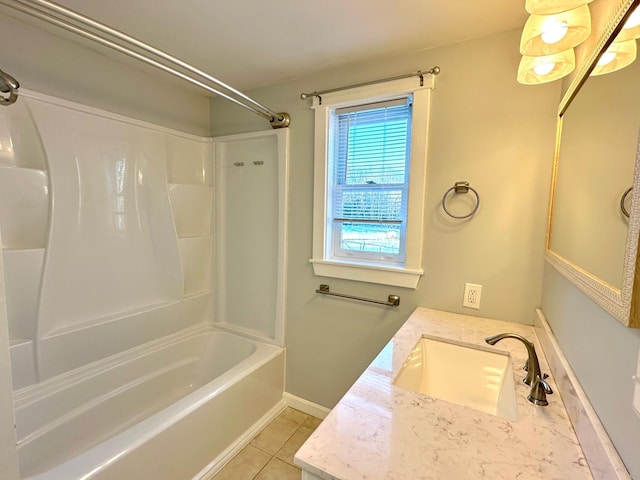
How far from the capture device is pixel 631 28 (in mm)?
635

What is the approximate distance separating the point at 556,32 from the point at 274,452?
2359 mm

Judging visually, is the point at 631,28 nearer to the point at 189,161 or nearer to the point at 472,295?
the point at 472,295

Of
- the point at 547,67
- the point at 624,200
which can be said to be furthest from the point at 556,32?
the point at 624,200

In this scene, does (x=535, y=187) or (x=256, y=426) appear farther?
(x=256, y=426)

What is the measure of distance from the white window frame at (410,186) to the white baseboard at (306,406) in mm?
967

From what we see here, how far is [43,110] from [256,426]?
7.15 ft

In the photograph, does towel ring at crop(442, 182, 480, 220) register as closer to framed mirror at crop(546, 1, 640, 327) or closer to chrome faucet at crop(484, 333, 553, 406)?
framed mirror at crop(546, 1, 640, 327)

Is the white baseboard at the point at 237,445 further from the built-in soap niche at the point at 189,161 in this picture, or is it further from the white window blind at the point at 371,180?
the built-in soap niche at the point at 189,161

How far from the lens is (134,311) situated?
1.97 meters

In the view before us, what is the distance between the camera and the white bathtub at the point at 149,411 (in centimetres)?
124

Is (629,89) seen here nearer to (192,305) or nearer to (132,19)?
(132,19)

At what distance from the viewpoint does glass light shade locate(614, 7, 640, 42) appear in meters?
0.61

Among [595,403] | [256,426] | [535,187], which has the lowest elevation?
[256,426]

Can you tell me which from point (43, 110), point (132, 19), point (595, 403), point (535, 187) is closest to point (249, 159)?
point (132, 19)
